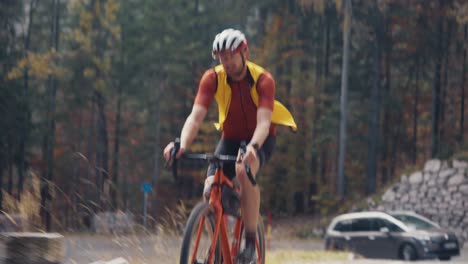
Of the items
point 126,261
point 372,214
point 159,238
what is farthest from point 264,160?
point 372,214

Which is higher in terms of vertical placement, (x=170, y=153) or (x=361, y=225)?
(x=170, y=153)

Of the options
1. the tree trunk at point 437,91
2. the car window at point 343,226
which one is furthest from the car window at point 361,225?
the tree trunk at point 437,91

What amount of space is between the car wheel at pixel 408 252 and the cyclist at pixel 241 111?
61.2ft

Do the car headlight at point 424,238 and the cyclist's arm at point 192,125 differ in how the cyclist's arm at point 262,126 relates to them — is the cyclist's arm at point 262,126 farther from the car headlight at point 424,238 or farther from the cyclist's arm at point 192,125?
the car headlight at point 424,238

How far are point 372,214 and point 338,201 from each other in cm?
1621

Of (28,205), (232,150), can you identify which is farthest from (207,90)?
(28,205)

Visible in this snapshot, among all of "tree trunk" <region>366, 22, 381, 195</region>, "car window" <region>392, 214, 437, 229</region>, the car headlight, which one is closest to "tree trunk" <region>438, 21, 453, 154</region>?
"tree trunk" <region>366, 22, 381, 195</region>

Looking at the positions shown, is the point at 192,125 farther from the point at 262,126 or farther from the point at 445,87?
the point at 445,87

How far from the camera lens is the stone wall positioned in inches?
1342

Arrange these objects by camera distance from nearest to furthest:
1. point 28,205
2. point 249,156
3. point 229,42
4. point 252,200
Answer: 1. point 249,156
2. point 229,42
3. point 252,200
4. point 28,205

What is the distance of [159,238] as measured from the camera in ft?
26.5

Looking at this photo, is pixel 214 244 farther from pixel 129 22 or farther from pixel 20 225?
pixel 129 22

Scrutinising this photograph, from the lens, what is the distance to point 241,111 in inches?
264

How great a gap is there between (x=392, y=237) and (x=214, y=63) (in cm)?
2845
